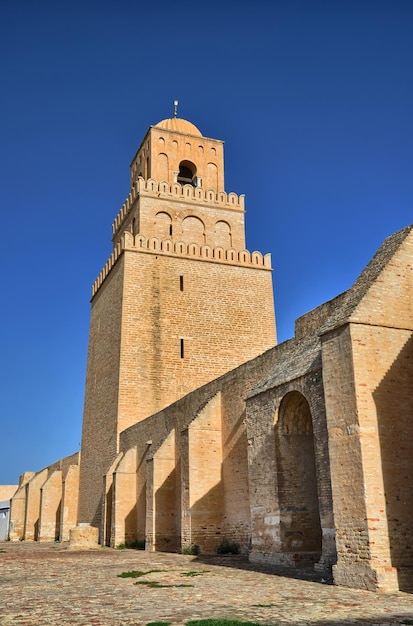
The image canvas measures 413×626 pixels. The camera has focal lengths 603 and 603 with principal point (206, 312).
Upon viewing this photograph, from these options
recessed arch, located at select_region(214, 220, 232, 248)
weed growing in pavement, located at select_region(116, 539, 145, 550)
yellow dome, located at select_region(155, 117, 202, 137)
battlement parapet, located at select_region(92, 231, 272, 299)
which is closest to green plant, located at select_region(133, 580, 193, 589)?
weed growing in pavement, located at select_region(116, 539, 145, 550)

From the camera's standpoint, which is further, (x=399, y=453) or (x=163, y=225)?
(x=163, y=225)

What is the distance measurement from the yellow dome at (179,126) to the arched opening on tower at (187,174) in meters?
1.49

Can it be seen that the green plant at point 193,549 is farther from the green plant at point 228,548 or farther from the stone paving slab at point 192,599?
the stone paving slab at point 192,599

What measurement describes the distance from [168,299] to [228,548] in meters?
11.7

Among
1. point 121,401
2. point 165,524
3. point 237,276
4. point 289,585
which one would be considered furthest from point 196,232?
point 289,585

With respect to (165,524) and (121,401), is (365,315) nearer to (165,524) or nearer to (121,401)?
(165,524)

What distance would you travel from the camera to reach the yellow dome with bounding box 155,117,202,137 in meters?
28.7

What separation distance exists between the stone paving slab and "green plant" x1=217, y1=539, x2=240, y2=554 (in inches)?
125

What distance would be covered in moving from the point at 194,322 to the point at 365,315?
50.0 ft

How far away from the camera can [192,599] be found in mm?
7352

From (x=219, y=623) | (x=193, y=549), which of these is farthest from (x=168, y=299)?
(x=219, y=623)

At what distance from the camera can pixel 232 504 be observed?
14664mm

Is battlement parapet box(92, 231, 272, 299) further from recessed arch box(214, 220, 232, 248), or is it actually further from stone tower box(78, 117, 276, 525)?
recessed arch box(214, 220, 232, 248)

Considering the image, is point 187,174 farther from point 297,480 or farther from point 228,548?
point 297,480
